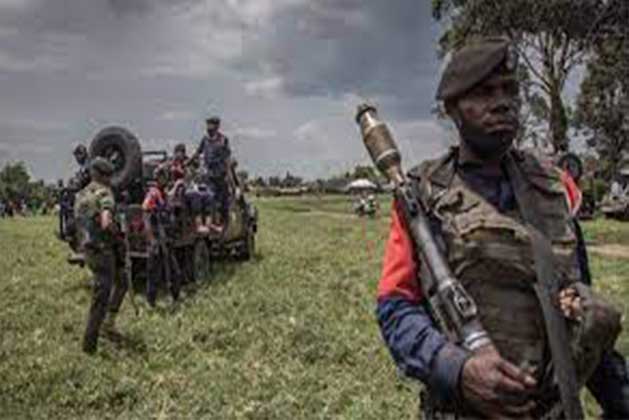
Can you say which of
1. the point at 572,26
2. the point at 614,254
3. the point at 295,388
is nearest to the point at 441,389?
the point at 295,388

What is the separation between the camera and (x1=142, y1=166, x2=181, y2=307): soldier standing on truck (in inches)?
626

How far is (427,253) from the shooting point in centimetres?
301

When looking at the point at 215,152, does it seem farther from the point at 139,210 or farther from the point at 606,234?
the point at 606,234

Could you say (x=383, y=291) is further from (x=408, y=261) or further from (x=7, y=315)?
(x=7, y=315)

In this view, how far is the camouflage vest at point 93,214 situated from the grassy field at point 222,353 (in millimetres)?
1250

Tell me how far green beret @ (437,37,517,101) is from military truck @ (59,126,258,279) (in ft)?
42.7

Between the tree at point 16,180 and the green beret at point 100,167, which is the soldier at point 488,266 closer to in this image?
the green beret at point 100,167

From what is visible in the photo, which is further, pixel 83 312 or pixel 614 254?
pixel 614 254

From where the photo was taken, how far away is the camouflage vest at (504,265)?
2984 millimetres

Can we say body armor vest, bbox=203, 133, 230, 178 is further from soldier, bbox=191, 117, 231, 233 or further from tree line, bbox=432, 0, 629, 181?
tree line, bbox=432, 0, 629, 181

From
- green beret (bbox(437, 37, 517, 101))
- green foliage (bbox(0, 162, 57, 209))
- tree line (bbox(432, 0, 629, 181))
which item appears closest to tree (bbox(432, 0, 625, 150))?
tree line (bbox(432, 0, 629, 181))

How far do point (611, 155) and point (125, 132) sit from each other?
153 ft

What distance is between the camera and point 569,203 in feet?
10.5

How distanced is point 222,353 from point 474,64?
9446 millimetres
